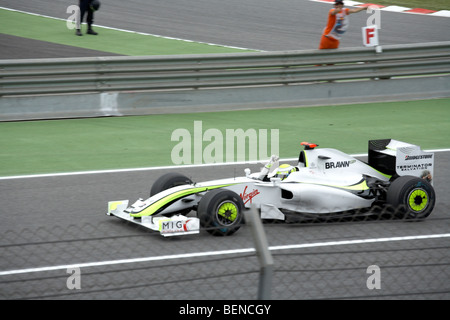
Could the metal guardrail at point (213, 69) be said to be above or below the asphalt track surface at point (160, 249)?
above

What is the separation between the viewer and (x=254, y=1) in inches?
1007

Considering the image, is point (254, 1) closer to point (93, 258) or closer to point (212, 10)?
point (212, 10)

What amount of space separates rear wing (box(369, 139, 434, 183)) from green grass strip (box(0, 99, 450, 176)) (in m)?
2.46

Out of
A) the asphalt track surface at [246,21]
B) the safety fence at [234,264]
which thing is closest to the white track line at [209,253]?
the safety fence at [234,264]

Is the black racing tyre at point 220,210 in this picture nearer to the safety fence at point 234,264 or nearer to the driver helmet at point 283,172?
the safety fence at point 234,264

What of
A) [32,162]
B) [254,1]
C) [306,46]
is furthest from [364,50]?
[254,1]

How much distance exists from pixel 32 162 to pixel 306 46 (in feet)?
36.8

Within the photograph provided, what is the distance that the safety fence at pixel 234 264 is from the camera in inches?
234

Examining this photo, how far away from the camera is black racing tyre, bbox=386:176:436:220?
313 inches

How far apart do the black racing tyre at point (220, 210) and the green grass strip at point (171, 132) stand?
3.23m

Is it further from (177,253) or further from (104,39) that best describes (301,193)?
(104,39)

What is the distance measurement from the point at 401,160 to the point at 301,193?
1407mm

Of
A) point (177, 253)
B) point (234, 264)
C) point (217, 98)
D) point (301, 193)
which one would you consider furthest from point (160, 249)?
point (217, 98)

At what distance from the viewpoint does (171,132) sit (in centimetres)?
1225
